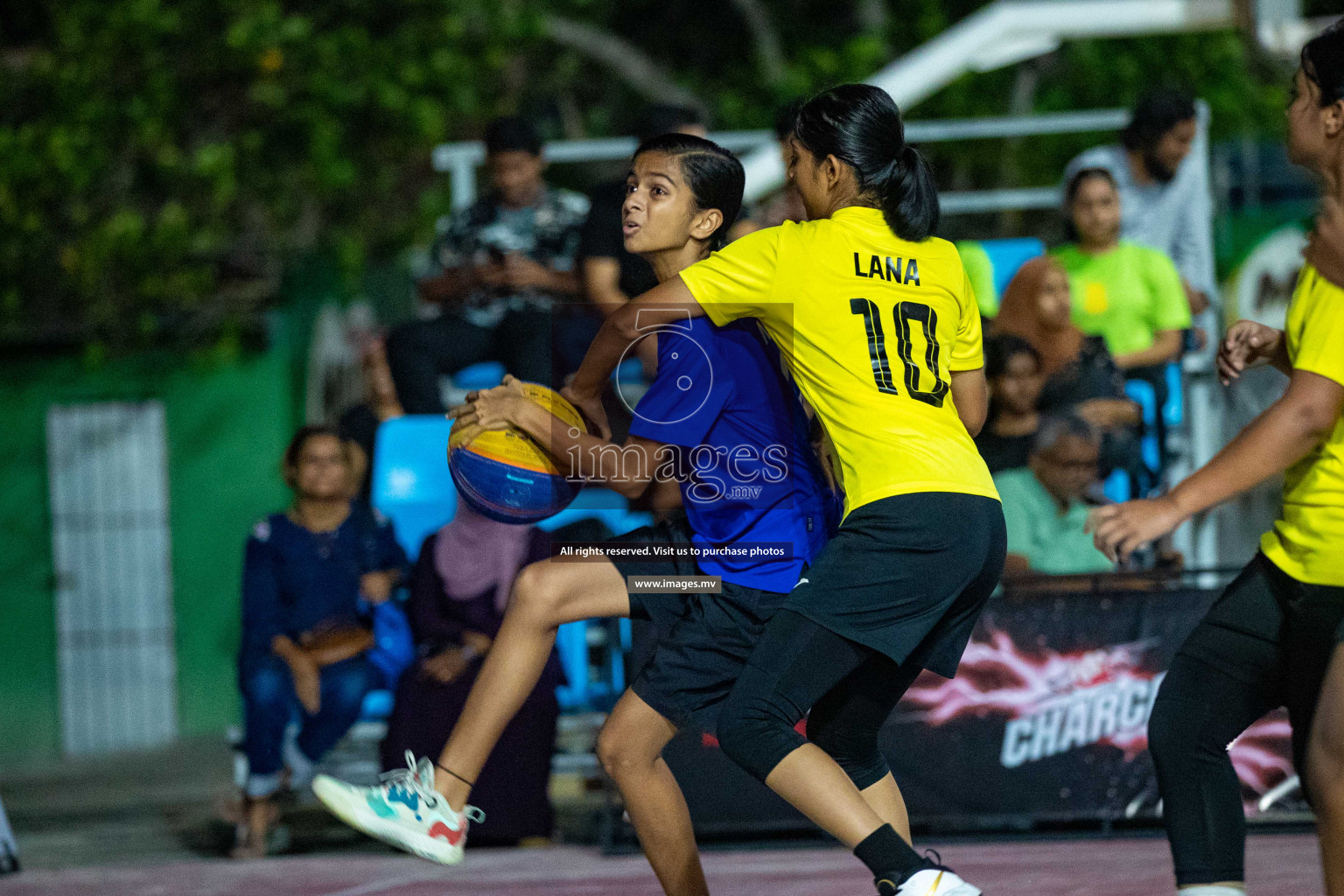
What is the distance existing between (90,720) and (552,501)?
10.2 metres

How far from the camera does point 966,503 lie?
3.40 m

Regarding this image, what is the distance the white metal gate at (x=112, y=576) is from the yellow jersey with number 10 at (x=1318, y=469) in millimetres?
11310

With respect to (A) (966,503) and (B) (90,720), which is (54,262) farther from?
(A) (966,503)

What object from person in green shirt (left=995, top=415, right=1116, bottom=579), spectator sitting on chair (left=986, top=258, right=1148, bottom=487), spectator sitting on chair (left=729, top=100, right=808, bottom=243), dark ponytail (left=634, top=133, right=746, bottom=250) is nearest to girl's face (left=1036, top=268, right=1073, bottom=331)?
spectator sitting on chair (left=986, top=258, right=1148, bottom=487)

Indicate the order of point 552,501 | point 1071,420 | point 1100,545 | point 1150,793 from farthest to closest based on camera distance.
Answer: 1. point 1071,420
2. point 1150,793
3. point 552,501
4. point 1100,545

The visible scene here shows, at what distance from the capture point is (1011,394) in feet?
21.2

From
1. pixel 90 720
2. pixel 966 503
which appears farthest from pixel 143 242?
pixel 966 503

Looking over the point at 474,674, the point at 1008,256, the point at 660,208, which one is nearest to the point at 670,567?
the point at 660,208

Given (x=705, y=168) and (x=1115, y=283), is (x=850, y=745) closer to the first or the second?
(x=705, y=168)

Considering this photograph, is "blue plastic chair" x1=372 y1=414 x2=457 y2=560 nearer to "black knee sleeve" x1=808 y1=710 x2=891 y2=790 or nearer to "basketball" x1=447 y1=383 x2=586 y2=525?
"basketball" x1=447 y1=383 x2=586 y2=525

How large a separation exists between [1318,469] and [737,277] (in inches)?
52.8

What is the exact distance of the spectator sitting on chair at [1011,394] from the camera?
6.41 meters

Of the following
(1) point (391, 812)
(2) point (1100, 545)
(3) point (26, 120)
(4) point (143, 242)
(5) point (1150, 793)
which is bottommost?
(5) point (1150, 793)

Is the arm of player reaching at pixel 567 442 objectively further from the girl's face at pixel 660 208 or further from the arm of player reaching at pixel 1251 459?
the arm of player reaching at pixel 1251 459
